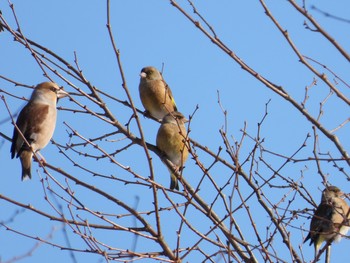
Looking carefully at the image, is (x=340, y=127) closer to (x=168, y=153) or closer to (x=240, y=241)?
(x=240, y=241)

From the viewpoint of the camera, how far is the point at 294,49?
3176 millimetres

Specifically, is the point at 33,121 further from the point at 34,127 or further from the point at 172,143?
the point at 172,143

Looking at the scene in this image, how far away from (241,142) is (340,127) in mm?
909

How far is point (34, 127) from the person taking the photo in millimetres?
6227

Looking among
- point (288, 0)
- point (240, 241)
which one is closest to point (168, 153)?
Result: point (240, 241)

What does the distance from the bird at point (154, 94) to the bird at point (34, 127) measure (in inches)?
82.6

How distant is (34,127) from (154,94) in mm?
2679

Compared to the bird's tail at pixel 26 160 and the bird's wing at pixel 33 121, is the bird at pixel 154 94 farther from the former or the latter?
the bird's tail at pixel 26 160

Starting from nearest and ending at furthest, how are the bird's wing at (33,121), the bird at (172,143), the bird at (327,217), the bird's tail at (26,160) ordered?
1. the bird's tail at (26,160)
2. the bird's wing at (33,121)
3. the bird at (327,217)
4. the bird at (172,143)

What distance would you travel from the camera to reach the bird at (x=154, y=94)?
860 cm

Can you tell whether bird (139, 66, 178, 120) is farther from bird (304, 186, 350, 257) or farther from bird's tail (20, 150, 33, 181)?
bird's tail (20, 150, 33, 181)

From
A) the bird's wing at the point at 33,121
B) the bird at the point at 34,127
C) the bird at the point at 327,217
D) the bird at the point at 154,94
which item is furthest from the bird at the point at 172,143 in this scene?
the bird at the point at 327,217

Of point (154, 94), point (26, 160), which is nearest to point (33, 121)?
point (26, 160)

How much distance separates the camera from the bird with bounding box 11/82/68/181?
6047 millimetres
